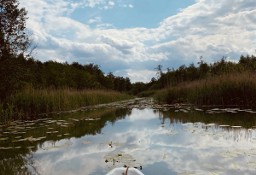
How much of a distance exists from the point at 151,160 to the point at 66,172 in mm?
1323

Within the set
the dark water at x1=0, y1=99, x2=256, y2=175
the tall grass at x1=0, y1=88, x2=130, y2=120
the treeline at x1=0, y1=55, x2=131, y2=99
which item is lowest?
the dark water at x1=0, y1=99, x2=256, y2=175

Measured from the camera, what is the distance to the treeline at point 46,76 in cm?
1255

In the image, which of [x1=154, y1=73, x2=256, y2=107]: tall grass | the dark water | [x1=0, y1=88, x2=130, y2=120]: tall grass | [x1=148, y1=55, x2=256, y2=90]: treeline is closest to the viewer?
the dark water

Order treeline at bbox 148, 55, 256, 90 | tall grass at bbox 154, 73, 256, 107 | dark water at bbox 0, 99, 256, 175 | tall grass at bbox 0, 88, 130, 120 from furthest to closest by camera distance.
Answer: treeline at bbox 148, 55, 256, 90 → tall grass at bbox 154, 73, 256, 107 → tall grass at bbox 0, 88, 130, 120 → dark water at bbox 0, 99, 256, 175

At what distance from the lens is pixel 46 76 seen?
120 ft

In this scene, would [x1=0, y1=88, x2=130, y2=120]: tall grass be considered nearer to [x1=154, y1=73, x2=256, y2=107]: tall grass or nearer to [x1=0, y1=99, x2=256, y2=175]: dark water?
[x1=0, y1=99, x2=256, y2=175]: dark water

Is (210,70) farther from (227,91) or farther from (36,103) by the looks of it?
(36,103)

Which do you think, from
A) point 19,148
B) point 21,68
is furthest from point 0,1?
point 19,148

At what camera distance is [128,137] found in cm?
730

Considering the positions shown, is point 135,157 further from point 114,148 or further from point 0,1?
point 0,1

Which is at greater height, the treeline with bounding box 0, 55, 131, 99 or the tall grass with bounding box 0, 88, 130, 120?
the treeline with bounding box 0, 55, 131, 99

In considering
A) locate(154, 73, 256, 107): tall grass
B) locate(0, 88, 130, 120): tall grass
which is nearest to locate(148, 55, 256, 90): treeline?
locate(154, 73, 256, 107): tall grass

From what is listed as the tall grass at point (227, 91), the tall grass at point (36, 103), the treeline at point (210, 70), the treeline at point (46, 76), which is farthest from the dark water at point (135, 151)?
the treeline at point (210, 70)

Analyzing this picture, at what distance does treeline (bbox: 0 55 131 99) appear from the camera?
12.5m
